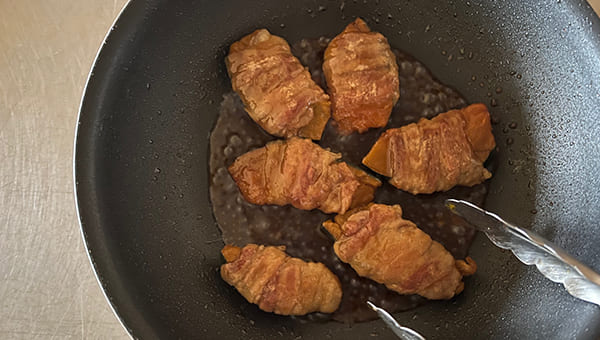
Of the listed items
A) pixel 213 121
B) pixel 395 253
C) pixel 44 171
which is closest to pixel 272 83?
pixel 213 121

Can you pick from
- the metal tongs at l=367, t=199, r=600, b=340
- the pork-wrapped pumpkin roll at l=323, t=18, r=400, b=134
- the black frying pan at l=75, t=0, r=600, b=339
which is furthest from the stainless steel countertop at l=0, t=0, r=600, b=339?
the metal tongs at l=367, t=199, r=600, b=340

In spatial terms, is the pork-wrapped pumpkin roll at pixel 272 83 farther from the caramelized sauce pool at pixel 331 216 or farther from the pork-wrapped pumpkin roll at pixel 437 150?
the pork-wrapped pumpkin roll at pixel 437 150

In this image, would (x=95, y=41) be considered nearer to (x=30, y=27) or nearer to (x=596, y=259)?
(x=30, y=27)

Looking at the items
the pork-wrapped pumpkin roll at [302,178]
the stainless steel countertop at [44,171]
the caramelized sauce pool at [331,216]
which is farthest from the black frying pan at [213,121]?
the stainless steel countertop at [44,171]

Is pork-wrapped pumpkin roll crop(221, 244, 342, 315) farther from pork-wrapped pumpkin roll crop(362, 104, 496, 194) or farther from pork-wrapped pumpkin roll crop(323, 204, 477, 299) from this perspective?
pork-wrapped pumpkin roll crop(362, 104, 496, 194)

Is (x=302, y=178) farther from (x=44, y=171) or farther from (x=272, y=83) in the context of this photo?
(x=44, y=171)
